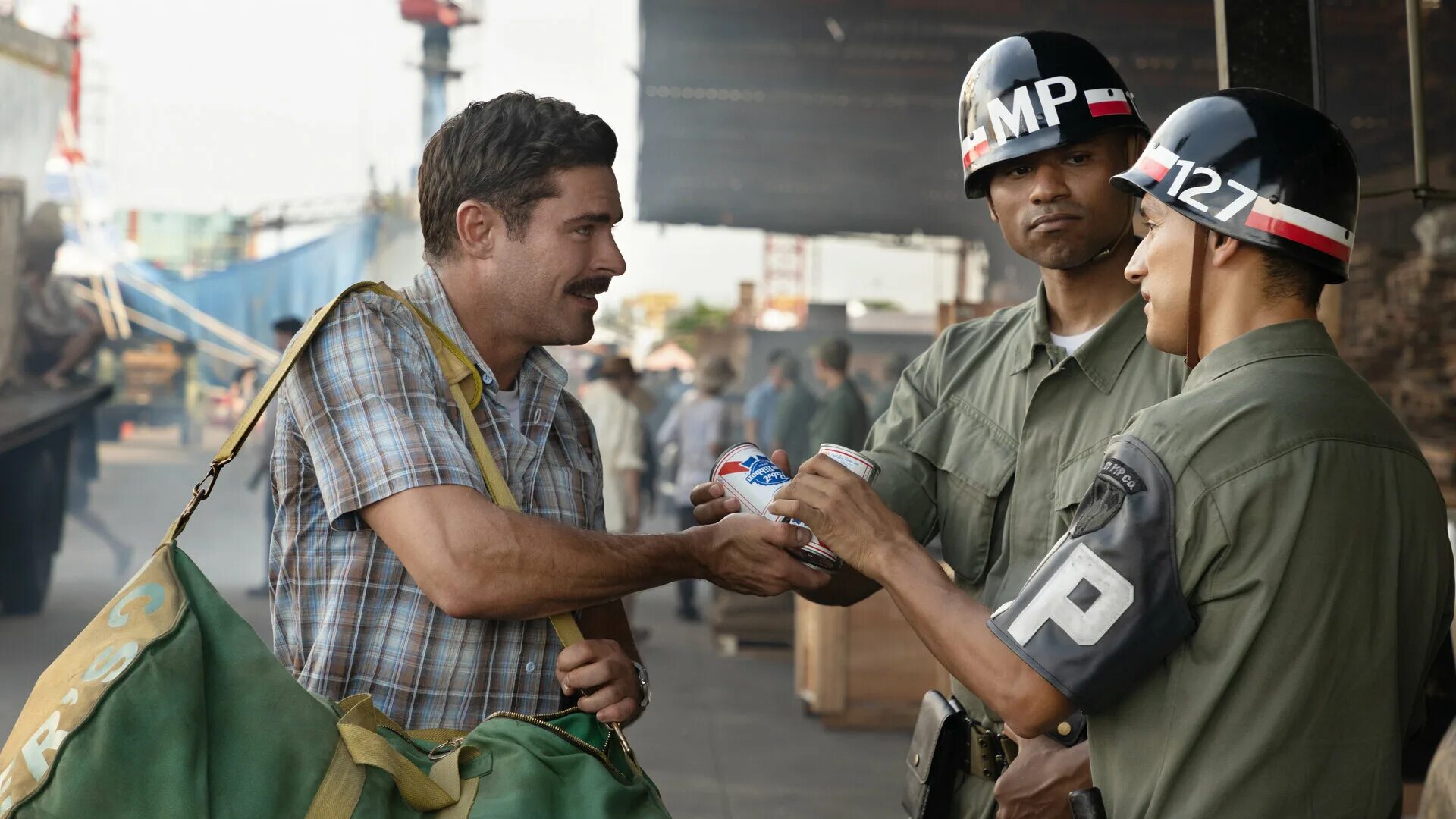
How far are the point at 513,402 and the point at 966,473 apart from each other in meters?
0.89

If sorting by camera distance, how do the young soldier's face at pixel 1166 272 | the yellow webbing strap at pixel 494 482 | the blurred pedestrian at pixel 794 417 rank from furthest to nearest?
the blurred pedestrian at pixel 794 417, the yellow webbing strap at pixel 494 482, the young soldier's face at pixel 1166 272

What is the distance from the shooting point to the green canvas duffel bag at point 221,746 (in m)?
1.78

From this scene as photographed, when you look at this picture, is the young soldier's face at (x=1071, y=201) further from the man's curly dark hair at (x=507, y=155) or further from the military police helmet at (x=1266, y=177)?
the man's curly dark hair at (x=507, y=155)

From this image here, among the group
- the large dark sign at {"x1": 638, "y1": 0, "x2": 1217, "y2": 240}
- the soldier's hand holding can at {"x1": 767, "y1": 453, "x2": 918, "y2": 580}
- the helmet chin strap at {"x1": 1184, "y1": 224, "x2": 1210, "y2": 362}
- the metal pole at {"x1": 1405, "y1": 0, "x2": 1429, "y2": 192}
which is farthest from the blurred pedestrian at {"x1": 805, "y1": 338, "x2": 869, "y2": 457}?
the helmet chin strap at {"x1": 1184, "y1": 224, "x2": 1210, "y2": 362}

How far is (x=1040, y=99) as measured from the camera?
8.46 ft

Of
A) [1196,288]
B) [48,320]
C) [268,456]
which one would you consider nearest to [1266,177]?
[1196,288]

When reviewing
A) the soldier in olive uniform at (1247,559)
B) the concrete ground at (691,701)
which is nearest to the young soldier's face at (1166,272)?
the soldier in olive uniform at (1247,559)

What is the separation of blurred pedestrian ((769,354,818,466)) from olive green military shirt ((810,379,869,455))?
2.99ft

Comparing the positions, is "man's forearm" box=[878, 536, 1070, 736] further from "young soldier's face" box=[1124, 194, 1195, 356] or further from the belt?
the belt

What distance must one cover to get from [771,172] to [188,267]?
8697 millimetres

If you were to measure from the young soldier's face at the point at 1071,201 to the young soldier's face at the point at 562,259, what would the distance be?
758mm

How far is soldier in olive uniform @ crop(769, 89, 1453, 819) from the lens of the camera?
1.74m

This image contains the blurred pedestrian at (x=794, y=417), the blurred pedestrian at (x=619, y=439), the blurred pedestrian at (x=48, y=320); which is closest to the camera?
the blurred pedestrian at (x=48, y=320)

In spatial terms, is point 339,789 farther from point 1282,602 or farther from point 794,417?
point 794,417
